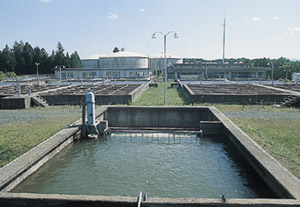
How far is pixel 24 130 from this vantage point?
14.4 metres

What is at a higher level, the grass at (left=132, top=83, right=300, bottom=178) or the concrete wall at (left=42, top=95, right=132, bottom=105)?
the concrete wall at (left=42, top=95, right=132, bottom=105)

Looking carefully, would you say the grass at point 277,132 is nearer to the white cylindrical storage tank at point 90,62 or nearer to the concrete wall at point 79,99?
the concrete wall at point 79,99

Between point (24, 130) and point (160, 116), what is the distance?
8021 millimetres

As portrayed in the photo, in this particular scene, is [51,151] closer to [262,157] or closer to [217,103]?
[262,157]

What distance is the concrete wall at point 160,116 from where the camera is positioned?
677 inches

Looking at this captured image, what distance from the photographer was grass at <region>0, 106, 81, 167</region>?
10880 millimetres

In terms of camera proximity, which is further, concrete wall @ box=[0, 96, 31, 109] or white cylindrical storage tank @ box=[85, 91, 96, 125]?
concrete wall @ box=[0, 96, 31, 109]

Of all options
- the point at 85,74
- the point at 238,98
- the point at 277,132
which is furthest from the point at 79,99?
the point at 85,74

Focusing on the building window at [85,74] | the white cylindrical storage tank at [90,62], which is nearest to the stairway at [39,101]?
the building window at [85,74]

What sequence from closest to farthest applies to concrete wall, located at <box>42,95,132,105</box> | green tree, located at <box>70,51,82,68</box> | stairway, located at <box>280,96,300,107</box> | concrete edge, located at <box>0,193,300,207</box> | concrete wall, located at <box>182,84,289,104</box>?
concrete edge, located at <box>0,193,300,207</box>, stairway, located at <box>280,96,300,107</box>, concrete wall, located at <box>182,84,289,104</box>, concrete wall, located at <box>42,95,132,105</box>, green tree, located at <box>70,51,82,68</box>

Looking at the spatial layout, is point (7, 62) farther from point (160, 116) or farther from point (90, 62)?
point (160, 116)

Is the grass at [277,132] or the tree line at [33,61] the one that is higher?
the tree line at [33,61]

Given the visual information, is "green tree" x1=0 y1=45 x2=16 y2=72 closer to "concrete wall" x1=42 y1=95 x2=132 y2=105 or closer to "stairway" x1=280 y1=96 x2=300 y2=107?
"concrete wall" x1=42 y1=95 x2=132 y2=105

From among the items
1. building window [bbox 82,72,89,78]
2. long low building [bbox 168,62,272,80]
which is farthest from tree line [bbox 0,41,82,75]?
long low building [bbox 168,62,272,80]
